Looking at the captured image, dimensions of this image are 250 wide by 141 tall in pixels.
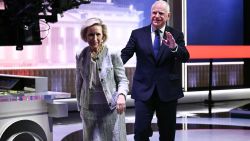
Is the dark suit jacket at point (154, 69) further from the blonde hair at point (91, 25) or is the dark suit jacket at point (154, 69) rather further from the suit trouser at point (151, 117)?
the blonde hair at point (91, 25)

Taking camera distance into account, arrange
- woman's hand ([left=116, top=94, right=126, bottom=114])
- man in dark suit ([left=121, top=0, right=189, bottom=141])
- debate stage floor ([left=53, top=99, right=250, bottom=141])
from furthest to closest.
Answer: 1. debate stage floor ([left=53, top=99, right=250, bottom=141])
2. man in dark suit ([left=121, top=0, right=189, bottom=141])
3. woman's hand ([left=116, top=94, right=126, bottom=114])

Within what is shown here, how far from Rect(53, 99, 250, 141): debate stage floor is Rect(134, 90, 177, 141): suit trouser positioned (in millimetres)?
1654

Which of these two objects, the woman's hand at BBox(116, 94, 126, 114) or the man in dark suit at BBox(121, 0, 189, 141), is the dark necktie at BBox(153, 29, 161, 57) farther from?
the woman's hand at BBox(116, 94, 126, 114)

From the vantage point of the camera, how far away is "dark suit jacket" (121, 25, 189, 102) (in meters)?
3.44

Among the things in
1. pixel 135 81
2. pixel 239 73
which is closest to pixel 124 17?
pixel 239 73

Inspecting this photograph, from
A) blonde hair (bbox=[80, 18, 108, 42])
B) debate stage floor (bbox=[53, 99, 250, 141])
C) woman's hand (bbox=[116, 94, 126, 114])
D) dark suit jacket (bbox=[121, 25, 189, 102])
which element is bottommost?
debate stage floor (bbox=[53, 99, 250, 141])

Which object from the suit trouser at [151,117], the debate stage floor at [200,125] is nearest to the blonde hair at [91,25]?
the suit trouser at [151,117]

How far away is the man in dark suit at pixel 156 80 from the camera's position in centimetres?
344

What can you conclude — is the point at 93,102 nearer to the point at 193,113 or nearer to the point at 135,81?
the point at 135,81

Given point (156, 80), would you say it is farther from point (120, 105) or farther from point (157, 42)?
point (120, 105)

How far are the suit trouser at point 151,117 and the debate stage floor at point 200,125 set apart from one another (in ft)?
5.43

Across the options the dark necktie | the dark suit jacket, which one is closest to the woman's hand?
the dark suit jacket

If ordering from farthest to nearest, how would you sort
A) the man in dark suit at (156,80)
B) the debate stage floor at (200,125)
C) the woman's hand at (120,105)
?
the debate stage floor at (200,125) < the man in dark suit at (156,80) < the woman's hand at (120,105)

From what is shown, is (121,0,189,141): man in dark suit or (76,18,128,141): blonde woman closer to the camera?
(76,18,128,141): blonde woman
